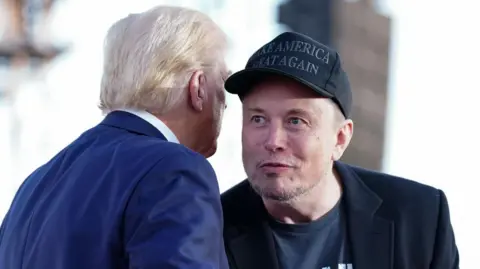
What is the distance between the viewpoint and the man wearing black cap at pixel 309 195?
107 inches

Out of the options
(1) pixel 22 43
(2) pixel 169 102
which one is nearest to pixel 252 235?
(2) pixel 169 102

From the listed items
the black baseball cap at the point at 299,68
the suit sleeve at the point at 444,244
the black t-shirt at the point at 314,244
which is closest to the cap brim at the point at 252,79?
the black baseball cap at the point at 299,68

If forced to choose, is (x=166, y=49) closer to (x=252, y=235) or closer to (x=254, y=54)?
(x=254, y=54)

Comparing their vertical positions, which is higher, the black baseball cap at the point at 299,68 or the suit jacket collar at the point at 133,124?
the black baseball cap at the point at 299,68

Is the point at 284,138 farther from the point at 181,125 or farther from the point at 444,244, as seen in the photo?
the point at 444,244

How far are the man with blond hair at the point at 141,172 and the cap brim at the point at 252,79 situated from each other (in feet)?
0.16

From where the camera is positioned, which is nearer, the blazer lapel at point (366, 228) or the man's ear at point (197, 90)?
the man's ear at point (197, 90)

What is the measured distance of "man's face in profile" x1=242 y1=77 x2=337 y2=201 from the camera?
271 centimetres

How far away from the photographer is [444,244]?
2824 millimetres

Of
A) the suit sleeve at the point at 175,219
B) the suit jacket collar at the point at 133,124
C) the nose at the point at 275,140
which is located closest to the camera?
the suit sleeve at the point at 175,219

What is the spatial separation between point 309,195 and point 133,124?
23.5 inches

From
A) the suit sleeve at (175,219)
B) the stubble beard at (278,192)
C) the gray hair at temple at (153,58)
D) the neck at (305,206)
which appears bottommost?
the neck at (305,206)

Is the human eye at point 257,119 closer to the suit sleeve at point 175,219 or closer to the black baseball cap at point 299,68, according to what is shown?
the black baseball cap at point 299,68

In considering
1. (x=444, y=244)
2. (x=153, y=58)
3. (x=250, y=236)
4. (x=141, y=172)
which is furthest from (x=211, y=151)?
(x=444, y=244)
